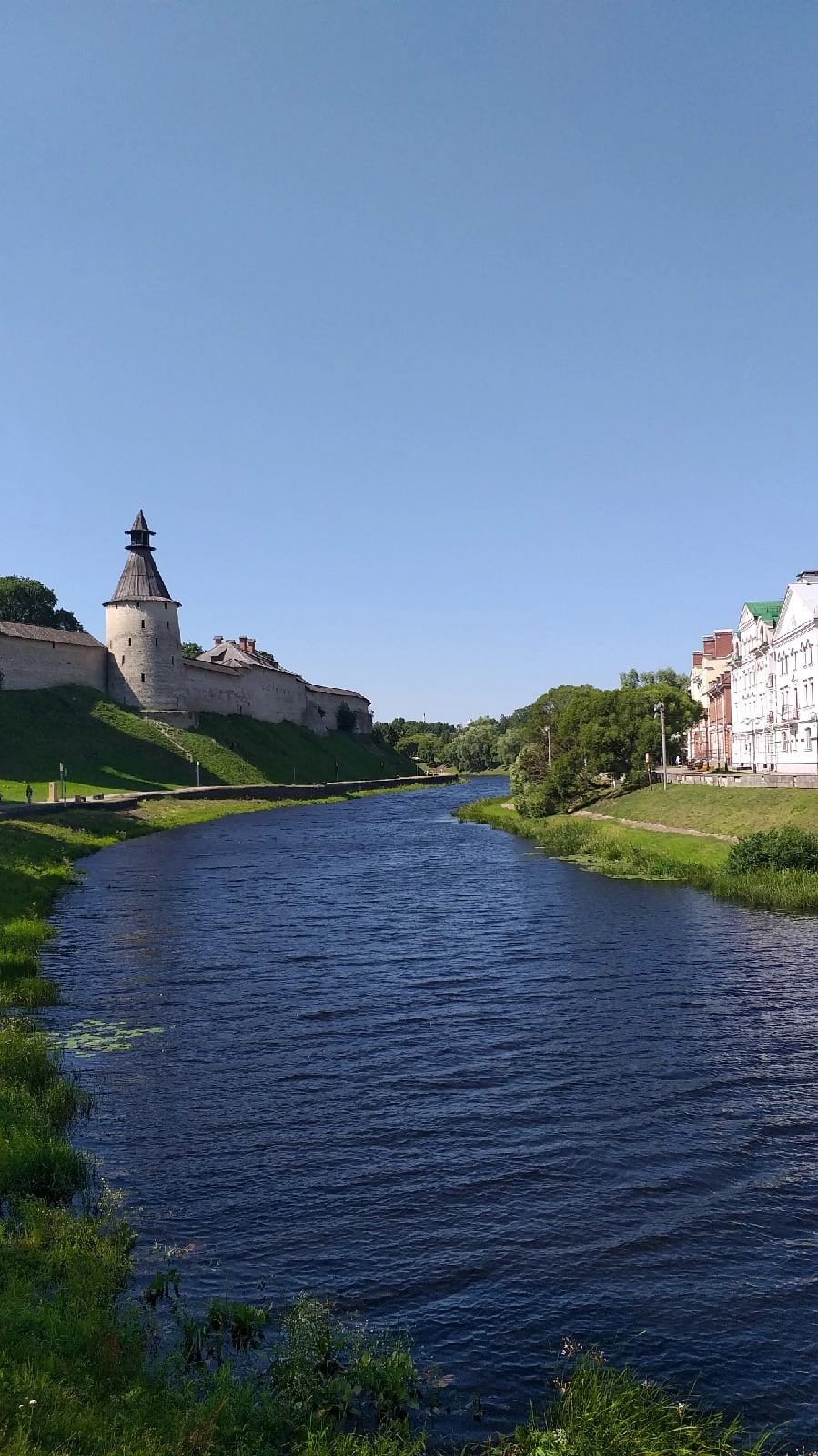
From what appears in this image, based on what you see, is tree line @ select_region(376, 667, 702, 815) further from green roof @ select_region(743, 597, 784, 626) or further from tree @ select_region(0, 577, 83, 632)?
tree @ select_region(0, 577, 83, 632)

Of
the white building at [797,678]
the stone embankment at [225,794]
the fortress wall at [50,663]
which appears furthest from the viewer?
the fortress wall at [50,663]

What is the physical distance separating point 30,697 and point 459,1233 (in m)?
90.0

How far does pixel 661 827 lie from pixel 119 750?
55.6 meters

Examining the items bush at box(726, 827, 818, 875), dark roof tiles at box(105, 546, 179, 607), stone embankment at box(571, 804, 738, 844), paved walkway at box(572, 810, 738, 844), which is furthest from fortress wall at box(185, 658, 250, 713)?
bush at box(726, 827, 818, 875)

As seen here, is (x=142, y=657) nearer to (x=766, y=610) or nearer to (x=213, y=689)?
(x=213, y=689)

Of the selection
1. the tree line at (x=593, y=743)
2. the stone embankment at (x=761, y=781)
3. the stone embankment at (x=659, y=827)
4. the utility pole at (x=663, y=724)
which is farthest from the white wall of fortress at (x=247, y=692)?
the stone embankment at (x=761, y=781)

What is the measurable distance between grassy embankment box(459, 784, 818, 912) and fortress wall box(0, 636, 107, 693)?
184ft

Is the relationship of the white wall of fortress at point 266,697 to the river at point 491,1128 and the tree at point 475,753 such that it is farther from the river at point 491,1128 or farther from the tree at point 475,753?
the river at point 491,1128

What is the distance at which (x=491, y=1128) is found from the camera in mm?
13719

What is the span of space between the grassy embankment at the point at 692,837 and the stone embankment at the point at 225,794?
2796 centimetres

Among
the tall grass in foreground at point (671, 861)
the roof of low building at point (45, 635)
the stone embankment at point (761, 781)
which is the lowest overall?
the tall grass in foreground at point (671, 861)

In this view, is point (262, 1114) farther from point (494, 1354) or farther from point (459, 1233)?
point (494, 1354)

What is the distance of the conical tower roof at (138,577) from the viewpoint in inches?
4038

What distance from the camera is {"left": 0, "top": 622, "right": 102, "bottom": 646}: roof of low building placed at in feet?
310
